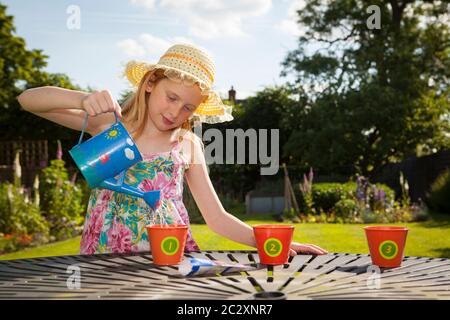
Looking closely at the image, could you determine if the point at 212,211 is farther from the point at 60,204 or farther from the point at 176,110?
the point at 60,204

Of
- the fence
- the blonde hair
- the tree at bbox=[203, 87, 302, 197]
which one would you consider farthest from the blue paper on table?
the tree at bbox=[203, 87, 302, 197]

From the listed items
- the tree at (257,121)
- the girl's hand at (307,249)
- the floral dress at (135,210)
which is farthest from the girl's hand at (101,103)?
the tree at (257,121)

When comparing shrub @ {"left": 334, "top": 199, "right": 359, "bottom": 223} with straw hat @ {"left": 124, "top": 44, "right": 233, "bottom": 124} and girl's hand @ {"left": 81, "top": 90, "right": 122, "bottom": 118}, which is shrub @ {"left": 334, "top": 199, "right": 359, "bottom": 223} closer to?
straw hat @ {"left": 124, "top": 44, "right": 233, "bottom": 124}

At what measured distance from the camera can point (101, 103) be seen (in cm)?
150

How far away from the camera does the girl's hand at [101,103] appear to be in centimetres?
149

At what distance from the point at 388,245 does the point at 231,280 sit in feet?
1.47

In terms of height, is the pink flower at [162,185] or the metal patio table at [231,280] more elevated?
the pink flower at [162,185]

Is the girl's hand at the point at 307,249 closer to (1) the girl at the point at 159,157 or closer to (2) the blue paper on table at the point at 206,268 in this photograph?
(1) the girl at the point at 159,157

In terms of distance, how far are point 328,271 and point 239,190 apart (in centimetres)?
1317

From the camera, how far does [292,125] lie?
50.4 feet

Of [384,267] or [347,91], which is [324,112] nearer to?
[347,91]

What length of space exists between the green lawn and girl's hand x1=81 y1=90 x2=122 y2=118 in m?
3.85

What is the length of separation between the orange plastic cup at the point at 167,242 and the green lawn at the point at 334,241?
13.2 ft

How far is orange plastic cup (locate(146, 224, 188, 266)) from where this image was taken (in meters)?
1.31
